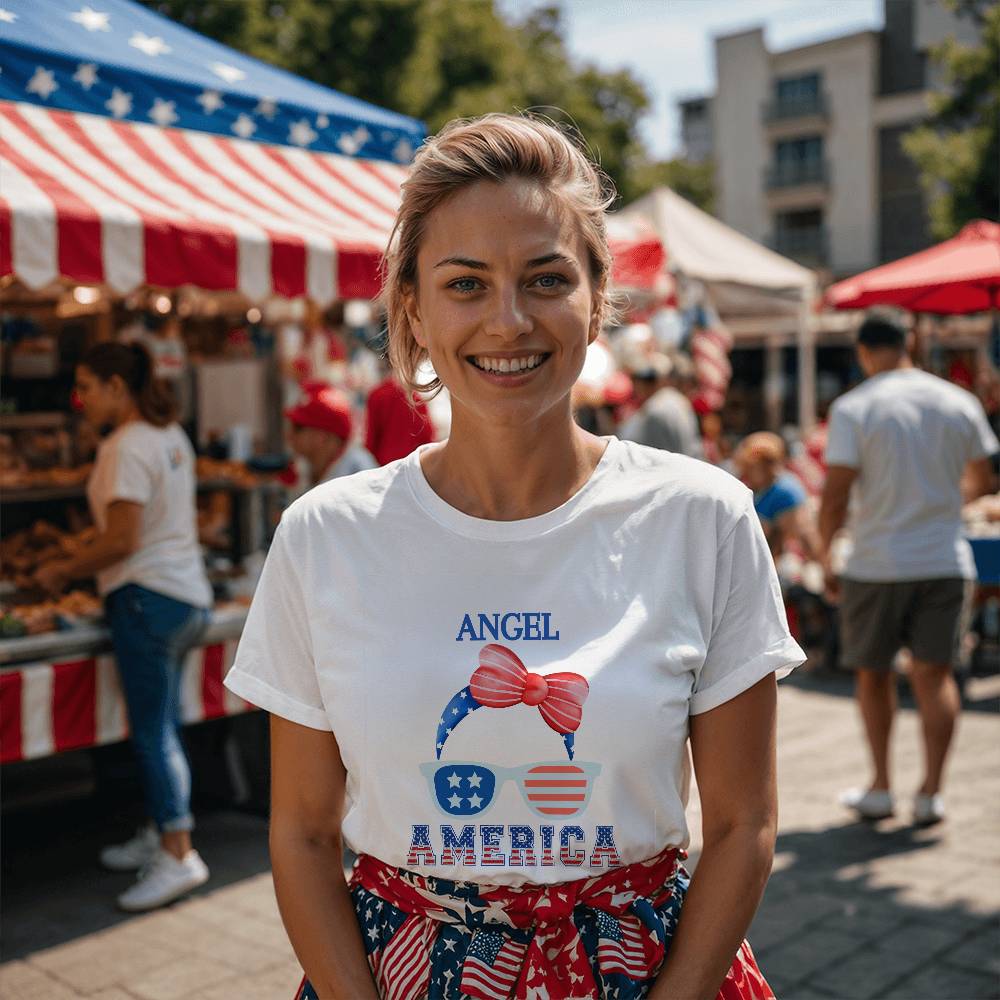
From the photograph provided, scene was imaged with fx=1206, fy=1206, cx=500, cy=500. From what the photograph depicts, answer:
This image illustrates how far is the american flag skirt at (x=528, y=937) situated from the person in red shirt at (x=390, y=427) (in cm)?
389

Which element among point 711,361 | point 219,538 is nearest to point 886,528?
point 219,538

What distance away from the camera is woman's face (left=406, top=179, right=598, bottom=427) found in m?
1.55

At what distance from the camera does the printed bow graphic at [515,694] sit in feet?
4.79

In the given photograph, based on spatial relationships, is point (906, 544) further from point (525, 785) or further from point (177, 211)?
point (525, 785)

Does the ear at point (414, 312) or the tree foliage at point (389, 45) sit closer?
the ear at point (414, 312)

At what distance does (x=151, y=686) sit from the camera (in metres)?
4.36

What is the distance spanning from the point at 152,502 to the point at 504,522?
3114 millimetres

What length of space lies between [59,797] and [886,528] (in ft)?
12.9

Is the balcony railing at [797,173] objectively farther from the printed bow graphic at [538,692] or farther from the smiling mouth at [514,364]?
the printed bow graphic at [538,692]

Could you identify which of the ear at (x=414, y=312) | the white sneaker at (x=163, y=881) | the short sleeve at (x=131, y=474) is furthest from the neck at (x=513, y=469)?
the white sneaker at (x=163, y=881)

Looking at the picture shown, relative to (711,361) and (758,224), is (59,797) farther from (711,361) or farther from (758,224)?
(758,224)

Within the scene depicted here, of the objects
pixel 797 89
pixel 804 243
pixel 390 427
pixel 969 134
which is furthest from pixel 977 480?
pixel 797 89

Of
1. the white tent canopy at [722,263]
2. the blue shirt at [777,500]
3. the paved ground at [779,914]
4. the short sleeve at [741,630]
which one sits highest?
the white tent canopy at [722,263]

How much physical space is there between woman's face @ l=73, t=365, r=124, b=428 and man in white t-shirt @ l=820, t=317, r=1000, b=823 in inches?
114
